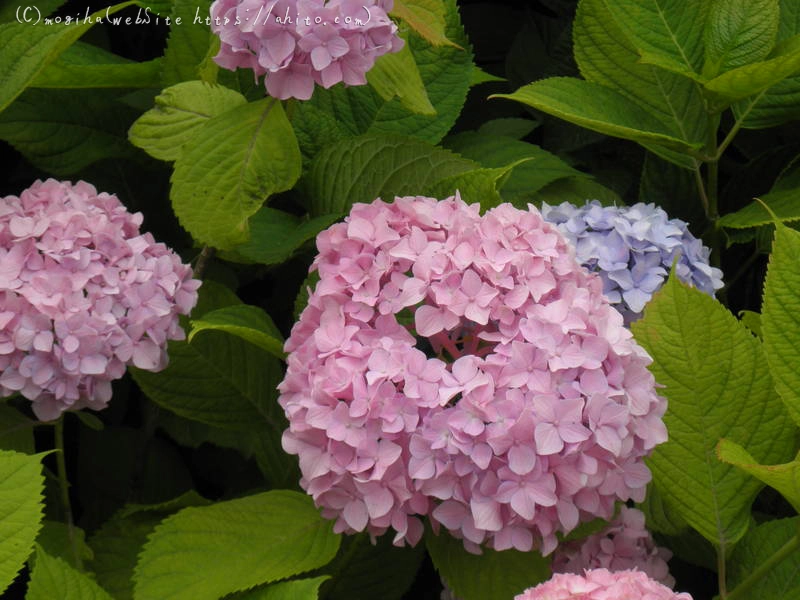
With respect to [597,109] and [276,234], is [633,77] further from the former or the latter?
[276,234]

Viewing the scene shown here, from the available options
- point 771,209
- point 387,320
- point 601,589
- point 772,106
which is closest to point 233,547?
point 387,320

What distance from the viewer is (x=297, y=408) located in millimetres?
981

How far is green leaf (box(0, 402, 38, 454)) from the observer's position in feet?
4.05

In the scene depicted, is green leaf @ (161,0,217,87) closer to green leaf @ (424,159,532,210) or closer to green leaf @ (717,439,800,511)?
green leaf @ (424,159,532,210)

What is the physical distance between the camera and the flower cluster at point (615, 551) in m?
1.15

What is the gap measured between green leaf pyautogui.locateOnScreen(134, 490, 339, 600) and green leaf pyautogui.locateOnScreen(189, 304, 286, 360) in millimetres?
148

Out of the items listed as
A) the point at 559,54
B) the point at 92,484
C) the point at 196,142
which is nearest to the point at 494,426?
the point at 196,142

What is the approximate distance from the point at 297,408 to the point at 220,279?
44cm

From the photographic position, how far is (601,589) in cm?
88

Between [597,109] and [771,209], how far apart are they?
23 centimetres

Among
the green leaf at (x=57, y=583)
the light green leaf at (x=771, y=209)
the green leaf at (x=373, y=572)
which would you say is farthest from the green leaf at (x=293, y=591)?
the light green leaf at (x=771, y=209)

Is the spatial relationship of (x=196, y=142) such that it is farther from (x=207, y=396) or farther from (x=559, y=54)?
(x=559, y=54)

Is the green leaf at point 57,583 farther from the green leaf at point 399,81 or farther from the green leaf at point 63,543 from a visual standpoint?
the green leaf at point 399,81

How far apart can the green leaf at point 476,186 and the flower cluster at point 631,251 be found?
0.36ft
